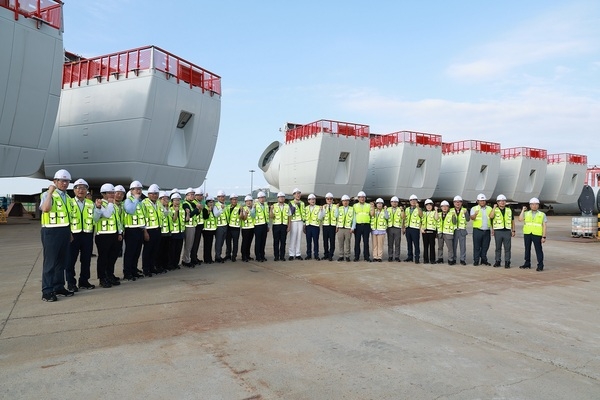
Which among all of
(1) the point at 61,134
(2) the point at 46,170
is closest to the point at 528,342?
(1) the point at 61,134

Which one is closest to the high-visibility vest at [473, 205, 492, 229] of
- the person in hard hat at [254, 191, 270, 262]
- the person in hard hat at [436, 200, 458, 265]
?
the person in hard hat at [436, 200, 458, 265]

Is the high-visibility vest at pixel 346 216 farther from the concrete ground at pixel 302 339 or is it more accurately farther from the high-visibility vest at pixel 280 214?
the concrete ground at pixel 302 339

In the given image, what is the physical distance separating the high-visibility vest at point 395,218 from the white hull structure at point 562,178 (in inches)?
1355

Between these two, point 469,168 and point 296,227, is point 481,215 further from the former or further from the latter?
point 469,168

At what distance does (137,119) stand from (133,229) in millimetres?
10504

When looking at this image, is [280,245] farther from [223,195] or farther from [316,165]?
[316,165]

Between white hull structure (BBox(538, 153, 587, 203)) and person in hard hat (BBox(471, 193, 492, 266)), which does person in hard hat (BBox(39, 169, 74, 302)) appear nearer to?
person in hard hat (BBox(471, 193, 492, 266))

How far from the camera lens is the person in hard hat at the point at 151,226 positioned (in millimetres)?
7707

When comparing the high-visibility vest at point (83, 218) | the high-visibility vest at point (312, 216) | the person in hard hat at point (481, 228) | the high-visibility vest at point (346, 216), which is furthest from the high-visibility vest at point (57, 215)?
the person in hard hat at point (481, 228)

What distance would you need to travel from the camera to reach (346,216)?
10391mm

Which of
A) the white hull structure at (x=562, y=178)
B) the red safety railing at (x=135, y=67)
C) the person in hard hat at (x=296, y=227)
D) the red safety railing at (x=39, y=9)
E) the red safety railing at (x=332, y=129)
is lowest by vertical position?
the person in hard hat at (x=296, y=227)

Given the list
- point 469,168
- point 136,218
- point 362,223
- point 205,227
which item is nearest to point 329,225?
point 362,223

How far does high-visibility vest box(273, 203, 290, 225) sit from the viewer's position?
10188 mm

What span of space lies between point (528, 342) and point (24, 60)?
15.7m
